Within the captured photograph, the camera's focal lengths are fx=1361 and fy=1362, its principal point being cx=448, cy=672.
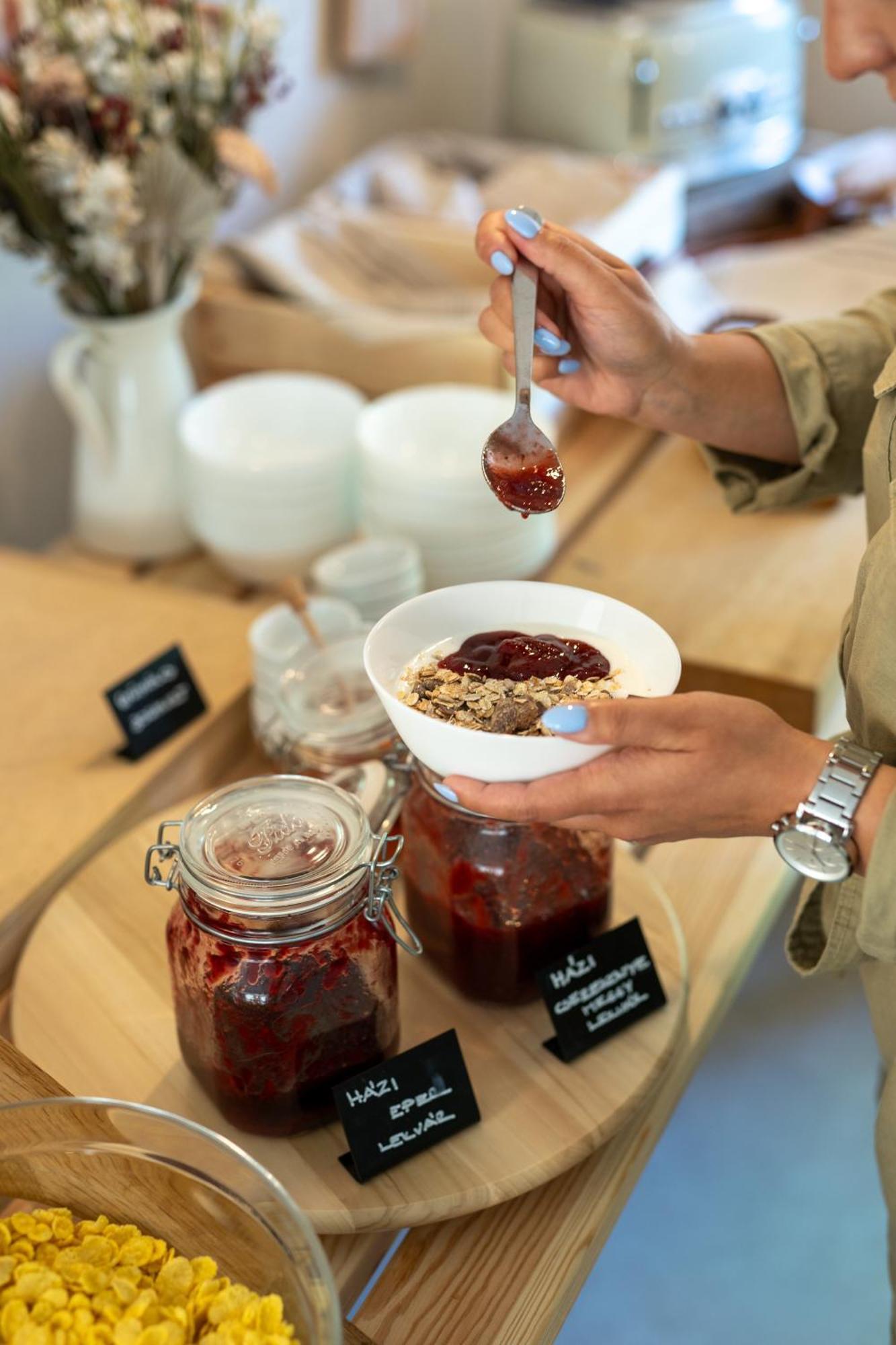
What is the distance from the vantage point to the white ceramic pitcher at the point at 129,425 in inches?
62.4

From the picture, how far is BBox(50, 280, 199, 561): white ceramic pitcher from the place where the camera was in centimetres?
158

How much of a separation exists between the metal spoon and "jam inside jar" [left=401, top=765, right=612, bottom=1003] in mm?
212

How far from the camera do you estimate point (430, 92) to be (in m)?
2.64

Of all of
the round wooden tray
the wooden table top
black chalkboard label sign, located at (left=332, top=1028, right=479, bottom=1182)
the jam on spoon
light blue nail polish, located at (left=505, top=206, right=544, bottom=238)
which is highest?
light blue nail polish, located at (left=505, top=206, right=544, bottom=238)

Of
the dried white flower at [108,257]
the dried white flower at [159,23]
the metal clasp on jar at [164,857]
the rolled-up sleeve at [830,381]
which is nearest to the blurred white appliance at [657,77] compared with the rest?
the dried white flower at [159,23]

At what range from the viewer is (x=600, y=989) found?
0.94 m

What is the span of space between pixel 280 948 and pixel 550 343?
1.62 feet

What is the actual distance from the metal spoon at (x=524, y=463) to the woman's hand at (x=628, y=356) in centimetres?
3

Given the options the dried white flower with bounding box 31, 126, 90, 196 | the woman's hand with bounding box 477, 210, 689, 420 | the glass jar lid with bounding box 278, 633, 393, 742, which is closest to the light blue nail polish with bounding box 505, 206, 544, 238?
the woman's hand with bounding box 477, 210, 689, 420

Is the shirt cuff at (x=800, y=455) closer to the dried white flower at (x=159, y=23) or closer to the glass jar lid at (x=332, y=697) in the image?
the glass jar lid at (x=332, y=697)

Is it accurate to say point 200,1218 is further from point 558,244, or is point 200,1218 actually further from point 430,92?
point 430,92

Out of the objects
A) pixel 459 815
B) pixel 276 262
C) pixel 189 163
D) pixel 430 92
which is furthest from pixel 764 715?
pixel 430 92

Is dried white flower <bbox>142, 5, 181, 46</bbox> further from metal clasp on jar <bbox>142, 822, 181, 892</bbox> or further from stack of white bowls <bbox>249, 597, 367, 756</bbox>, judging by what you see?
metal clasp on jar <bbox>142, 822, 181, 892</bbox>

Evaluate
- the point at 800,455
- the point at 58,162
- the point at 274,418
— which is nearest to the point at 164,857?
the point at 800,455
